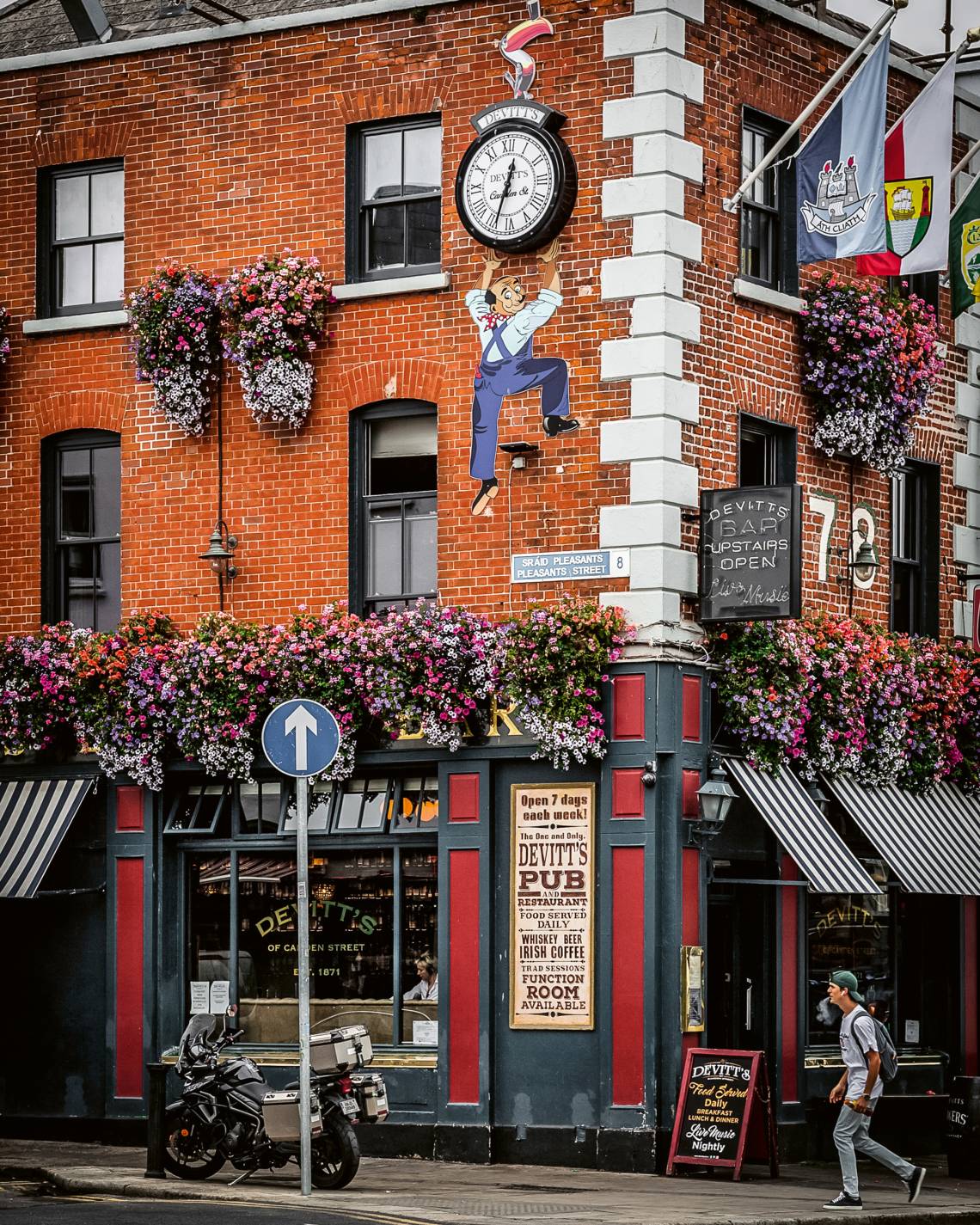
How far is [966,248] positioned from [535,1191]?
1034 cm

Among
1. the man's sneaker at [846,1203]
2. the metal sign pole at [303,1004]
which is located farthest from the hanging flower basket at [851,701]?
the metal sign pole at [303,1004]

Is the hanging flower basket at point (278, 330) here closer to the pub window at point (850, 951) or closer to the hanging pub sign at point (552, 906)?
the hanging pub sign at point (552, 906)

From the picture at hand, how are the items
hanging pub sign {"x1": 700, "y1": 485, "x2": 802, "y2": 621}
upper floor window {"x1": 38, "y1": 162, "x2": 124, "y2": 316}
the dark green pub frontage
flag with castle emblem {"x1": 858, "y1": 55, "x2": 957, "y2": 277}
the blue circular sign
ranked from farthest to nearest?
upper floor window {"x1": 38, "y1": 162, "x2": 124, "y2": 316}, flag with castle emblem {"x1": 858, "y1": 55, "x2": 957, "y2": 277}, the dark green pub frontage, hanging pub sign {"x1": 700, "y1": 485, "x2": 802, "y2": 621}, the blue circular sign

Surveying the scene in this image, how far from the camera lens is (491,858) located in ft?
66.5

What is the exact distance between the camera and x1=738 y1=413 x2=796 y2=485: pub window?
841 inches

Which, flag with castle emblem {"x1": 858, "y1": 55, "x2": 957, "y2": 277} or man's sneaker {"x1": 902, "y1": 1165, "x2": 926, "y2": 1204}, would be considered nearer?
man's sneaker {"x1": 902, "y1": 1165, "x2": 926, "y2": 1204}

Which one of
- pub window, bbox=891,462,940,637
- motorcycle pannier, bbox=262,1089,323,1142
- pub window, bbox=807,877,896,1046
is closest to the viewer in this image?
motorcycle pannier, bbox=262,1089,323,1142

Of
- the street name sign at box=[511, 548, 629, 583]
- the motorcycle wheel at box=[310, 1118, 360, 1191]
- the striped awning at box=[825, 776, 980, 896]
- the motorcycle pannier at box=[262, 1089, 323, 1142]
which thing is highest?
the street name sign at box=[511, 548, 629, 583]

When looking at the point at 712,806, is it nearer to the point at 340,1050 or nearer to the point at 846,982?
the point at 846,982

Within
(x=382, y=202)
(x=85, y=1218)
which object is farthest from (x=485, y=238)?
(x=85, y=1218)

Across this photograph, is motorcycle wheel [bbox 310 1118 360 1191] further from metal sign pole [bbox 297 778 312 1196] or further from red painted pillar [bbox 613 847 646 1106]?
red painted pillar [bbox 613 847 646 1106]

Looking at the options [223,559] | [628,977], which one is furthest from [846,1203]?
[223,559]

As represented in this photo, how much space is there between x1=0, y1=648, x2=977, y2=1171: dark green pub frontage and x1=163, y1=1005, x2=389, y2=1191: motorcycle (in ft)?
7.02

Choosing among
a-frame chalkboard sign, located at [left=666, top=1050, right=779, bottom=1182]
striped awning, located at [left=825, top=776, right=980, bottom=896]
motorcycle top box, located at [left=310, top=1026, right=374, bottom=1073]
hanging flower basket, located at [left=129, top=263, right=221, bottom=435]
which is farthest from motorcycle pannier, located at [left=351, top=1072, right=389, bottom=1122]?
hanging flower basket, located at [left=129, top=263, right=221, bottom=435]
